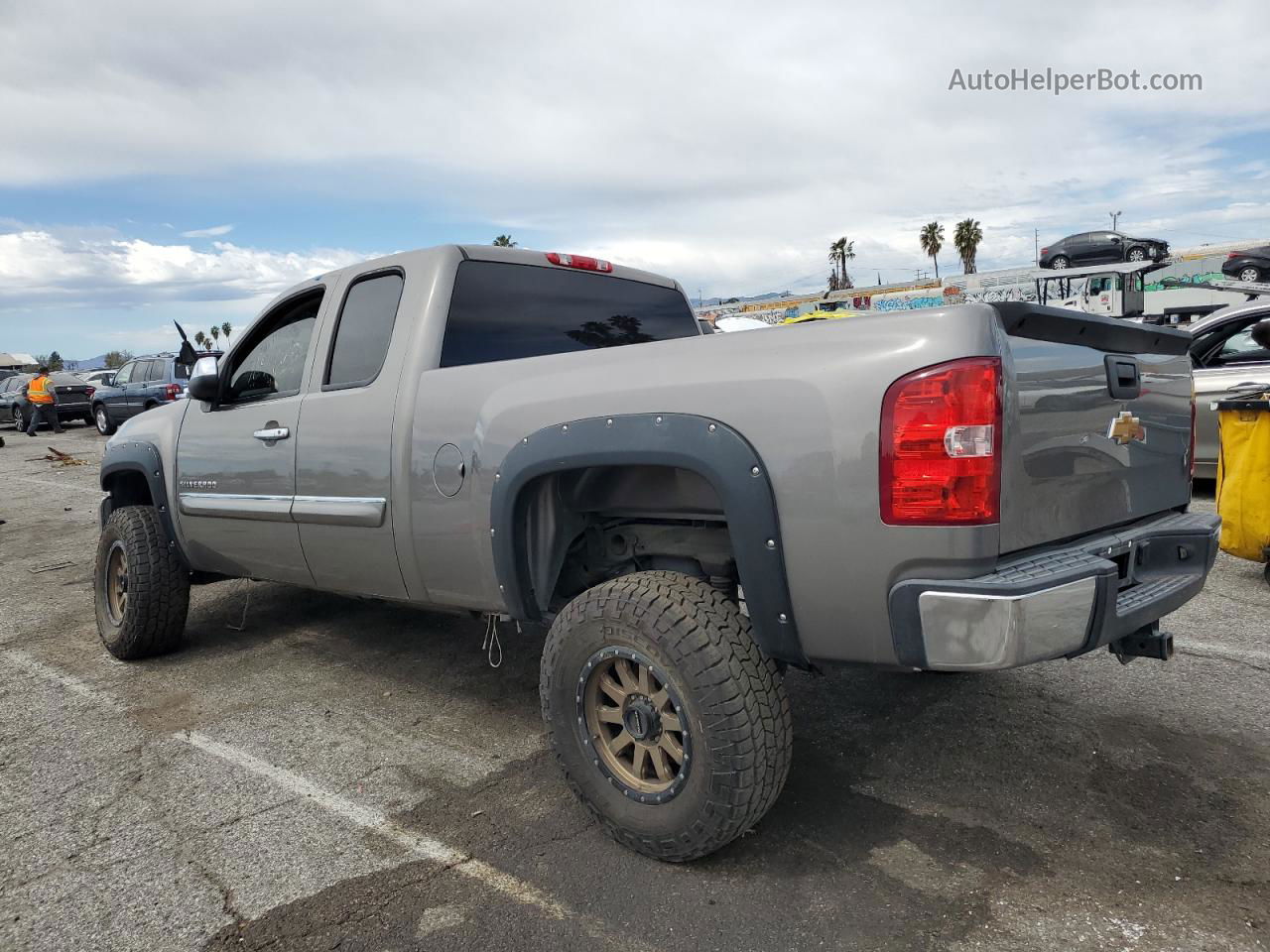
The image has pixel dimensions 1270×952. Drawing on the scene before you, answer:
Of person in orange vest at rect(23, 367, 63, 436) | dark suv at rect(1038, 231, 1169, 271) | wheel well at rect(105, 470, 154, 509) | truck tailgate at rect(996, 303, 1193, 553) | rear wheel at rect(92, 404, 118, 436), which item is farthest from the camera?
dark suv at rect(1038, 231, 1169, 271)

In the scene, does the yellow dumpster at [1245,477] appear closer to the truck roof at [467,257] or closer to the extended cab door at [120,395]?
the truck roof at [467,257]

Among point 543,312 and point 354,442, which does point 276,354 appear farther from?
point 543,312

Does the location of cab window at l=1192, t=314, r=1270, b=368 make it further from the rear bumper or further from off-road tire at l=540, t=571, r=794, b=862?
off-road tire at l=540, t=571, r=794, b=862

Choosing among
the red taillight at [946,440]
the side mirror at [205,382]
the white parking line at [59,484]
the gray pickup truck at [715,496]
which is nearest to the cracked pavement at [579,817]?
the gray pickup truck at [715,496]

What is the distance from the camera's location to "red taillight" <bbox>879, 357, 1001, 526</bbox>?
217 cm

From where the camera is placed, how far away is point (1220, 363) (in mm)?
7465

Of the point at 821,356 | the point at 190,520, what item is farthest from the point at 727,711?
the point at 190,520

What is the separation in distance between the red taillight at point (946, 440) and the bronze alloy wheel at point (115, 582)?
4.37 m

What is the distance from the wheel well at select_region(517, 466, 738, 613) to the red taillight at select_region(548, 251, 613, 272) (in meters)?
1.36

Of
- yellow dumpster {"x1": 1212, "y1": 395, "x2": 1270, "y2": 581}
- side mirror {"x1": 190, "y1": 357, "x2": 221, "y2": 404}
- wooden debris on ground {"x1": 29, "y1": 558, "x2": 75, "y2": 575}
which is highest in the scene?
side mirror {"x1": 190, "y1": 357, "x2": 221, "y2": 404}

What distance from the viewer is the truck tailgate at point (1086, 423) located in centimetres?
233

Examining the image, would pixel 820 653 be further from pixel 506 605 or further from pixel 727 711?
pixel 506 605

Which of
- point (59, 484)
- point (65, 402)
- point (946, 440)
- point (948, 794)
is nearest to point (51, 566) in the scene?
point (59, 484)

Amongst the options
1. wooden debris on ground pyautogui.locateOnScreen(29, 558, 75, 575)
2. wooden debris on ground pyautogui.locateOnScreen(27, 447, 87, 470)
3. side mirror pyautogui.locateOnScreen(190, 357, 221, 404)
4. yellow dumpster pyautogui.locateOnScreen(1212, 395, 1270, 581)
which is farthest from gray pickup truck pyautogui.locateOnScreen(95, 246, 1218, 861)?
wooden debris on ground pyautogui.locateOnScreen(27, 447, 87, 470)
